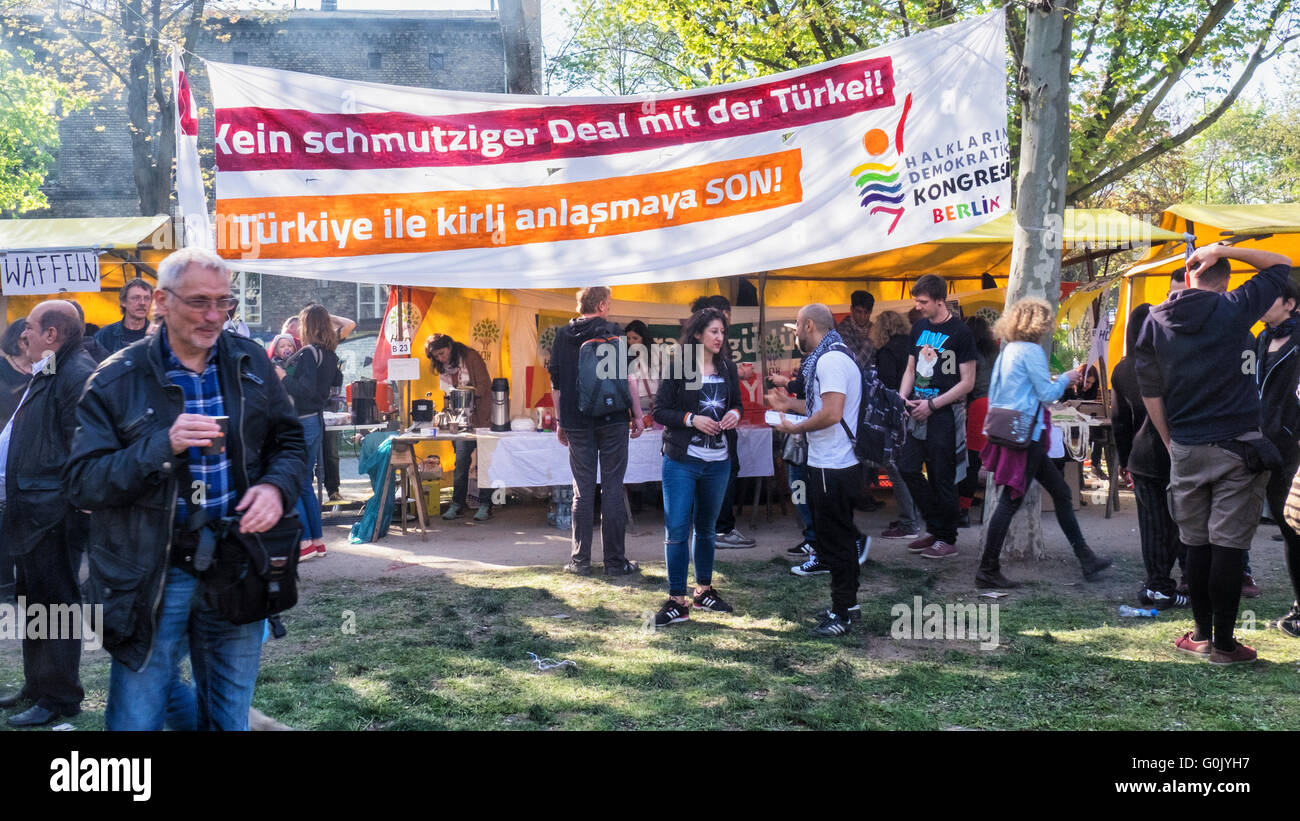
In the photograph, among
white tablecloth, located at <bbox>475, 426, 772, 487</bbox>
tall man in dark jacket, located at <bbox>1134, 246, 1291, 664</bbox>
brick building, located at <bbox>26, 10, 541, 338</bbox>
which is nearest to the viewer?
tall man in dark jacket, located at <bbox>1134, 246, 1291, 664</bbox>

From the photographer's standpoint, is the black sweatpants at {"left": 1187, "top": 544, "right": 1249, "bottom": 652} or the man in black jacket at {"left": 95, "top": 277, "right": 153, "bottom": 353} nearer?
the black sweatpants at {"left": 1187, "top": 544, "right": 1249, "bottom": 652}

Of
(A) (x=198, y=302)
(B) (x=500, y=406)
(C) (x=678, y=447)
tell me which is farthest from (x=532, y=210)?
(A) (x=198, y=302)

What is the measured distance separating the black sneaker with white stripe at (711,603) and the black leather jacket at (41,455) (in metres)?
3.49

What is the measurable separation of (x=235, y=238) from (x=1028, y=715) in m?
5.67

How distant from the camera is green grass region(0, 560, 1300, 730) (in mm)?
4543

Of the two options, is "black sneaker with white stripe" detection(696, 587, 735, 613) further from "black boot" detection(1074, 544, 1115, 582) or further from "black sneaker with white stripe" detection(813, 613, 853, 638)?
"black boot" detection(1074, 544, 1115, 582)

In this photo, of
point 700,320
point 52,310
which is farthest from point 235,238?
point 700,320

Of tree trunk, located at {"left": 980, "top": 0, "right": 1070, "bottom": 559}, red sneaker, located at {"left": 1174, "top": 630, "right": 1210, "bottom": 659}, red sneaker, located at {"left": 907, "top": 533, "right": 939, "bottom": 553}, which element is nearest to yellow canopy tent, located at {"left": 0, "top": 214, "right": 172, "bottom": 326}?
red sneaker, located at {"left": 907, "top": 533, "right": 939, "bottom": 553}

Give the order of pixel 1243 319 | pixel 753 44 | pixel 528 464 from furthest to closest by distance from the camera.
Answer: pixel 753 44 < pixel 528 464 < pixel 1243 319

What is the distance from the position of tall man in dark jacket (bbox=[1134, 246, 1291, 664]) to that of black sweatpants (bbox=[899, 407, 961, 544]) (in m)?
2.61

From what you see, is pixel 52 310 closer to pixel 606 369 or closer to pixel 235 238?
pixel 235 238

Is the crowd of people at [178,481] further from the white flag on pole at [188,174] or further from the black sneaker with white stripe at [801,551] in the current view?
the black sneaker with white stripe at [801,551]

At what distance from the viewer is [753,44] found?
57.4 feet

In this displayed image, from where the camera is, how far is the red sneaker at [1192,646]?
5.32m
